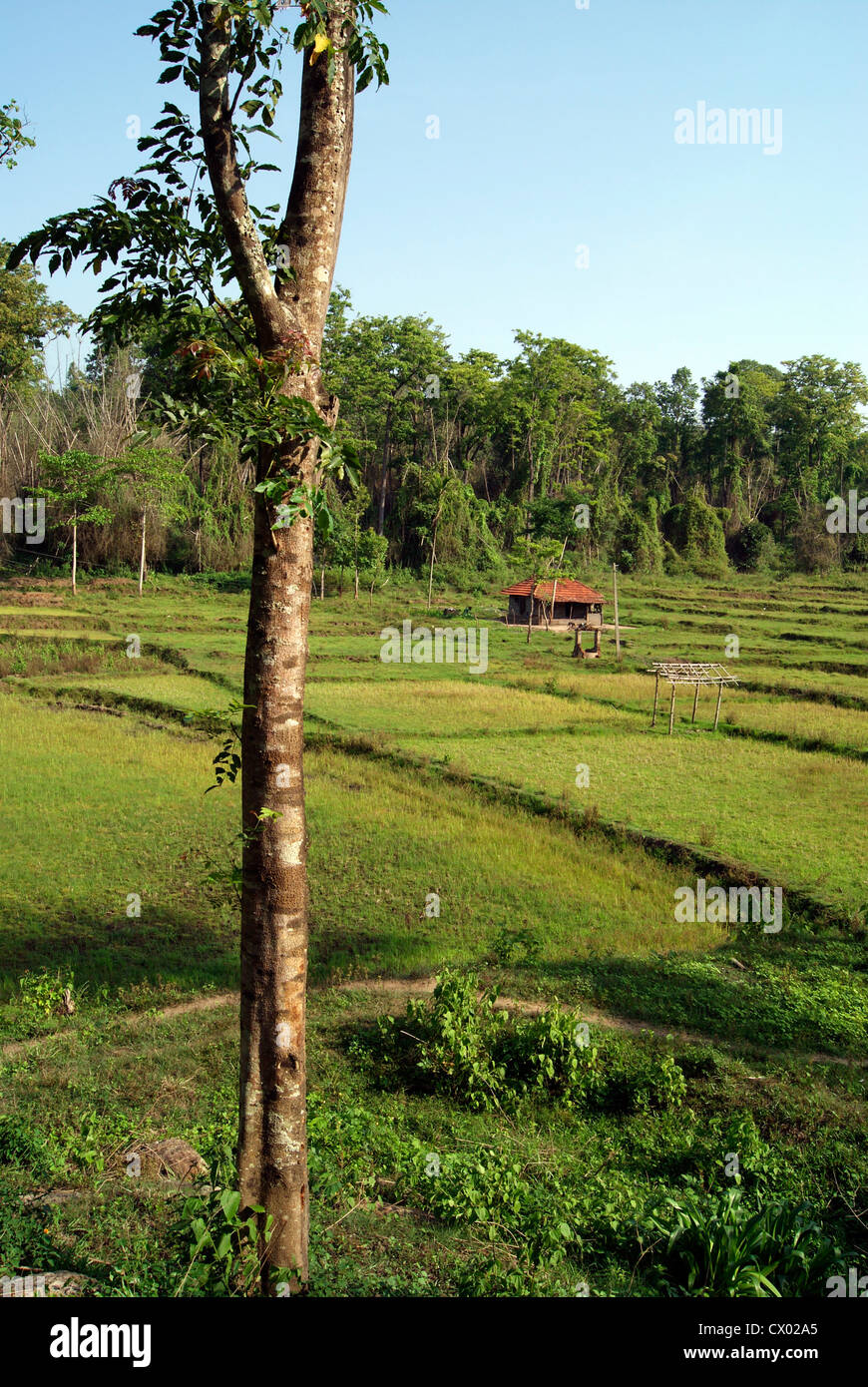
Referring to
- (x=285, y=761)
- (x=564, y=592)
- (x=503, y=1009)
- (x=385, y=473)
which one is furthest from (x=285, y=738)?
(x=385, y=473)

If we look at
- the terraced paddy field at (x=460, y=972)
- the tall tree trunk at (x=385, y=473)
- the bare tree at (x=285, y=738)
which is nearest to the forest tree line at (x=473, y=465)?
the tall tree trunk at (x=385, y=473)

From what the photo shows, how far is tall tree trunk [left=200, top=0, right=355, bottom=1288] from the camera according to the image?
3385mm

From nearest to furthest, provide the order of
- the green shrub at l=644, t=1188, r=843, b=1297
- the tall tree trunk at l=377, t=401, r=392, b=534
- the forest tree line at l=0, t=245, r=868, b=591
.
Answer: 1. the green shrub at l=644, t=1188, r=843, b=1297
2. the forest tree line at l=0, t=245, r=868, b=591
3. the tall tree trunk at l=377, t=401, r=392, b=534

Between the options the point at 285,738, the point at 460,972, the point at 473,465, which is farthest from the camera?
the point at 473,465

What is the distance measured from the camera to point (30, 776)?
559 inches

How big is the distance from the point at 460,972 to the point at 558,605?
2814cm

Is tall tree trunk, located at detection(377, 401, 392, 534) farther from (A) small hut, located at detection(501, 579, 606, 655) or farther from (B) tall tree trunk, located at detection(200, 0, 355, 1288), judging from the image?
(B) tall tree trunk, located at detection(200, 0, 355, 1288)

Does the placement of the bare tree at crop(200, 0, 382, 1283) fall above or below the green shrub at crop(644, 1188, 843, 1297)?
above

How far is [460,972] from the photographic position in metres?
7.69

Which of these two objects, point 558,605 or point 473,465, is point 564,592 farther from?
point 473,465

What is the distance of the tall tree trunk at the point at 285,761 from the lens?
11.1ft

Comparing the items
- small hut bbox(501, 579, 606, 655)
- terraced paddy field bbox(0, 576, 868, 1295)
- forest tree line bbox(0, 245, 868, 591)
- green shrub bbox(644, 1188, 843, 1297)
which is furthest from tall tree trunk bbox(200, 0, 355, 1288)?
→ small hut bbox(501, 579, 606, 655)

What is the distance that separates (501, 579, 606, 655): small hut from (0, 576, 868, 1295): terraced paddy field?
13489 millimetres
